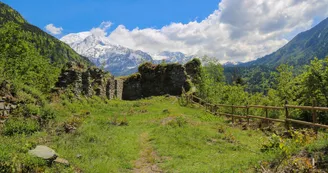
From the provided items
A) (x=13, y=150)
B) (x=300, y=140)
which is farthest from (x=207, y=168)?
(x=13, y=150)

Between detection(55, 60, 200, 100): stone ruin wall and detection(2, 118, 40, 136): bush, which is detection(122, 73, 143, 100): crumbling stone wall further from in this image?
detection(2, 118, 40, 136): bush

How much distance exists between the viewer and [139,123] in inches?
809

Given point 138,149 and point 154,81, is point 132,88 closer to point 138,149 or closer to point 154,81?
point 154,81

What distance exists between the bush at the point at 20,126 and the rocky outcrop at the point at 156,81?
36.9 meters

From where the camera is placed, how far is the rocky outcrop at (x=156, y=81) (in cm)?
4981

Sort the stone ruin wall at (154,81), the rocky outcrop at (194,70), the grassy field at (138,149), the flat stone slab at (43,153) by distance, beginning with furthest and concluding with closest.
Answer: the rocky outcrop at (194,70)
the stone ruin wall at (154,81)
the grassy field at (138,149)
the flat stone slab at (43,153)

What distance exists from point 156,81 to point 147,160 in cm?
4085

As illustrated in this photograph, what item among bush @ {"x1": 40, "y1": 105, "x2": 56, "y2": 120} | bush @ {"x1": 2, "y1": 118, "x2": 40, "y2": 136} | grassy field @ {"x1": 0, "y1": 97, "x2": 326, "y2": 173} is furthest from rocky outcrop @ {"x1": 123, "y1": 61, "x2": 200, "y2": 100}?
bush @ {"x1": 2, "y1": 118, "x2": 40, "y2": 136}

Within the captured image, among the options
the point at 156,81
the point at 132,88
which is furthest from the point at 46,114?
the point at 156,81

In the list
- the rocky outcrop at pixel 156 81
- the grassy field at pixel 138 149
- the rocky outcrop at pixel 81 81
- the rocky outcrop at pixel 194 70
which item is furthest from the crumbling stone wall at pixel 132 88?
the grassy field at pixel 138 149

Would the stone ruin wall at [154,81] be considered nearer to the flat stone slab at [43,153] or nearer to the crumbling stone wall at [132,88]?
the crumbling stone wall at [132,88]

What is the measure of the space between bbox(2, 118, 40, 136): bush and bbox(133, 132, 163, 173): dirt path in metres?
5.78

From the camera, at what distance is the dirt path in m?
10.2

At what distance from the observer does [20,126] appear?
12.9 meters
